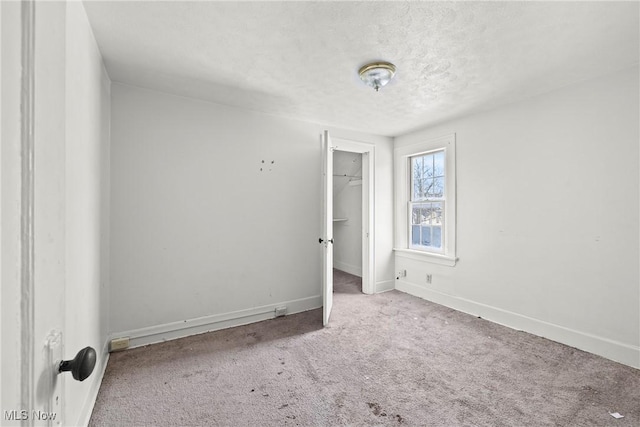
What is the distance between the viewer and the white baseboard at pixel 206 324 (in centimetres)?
268

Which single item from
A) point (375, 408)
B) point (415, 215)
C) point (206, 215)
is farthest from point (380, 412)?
point (415, 215)

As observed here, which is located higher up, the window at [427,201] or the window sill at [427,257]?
the window at [427,201]

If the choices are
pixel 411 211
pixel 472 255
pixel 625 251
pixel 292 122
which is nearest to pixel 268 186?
pixel 292 122

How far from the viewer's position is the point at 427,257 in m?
4.00

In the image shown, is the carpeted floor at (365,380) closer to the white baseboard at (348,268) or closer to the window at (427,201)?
the window at (427,201)

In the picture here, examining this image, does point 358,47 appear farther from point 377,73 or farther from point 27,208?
point 27,208

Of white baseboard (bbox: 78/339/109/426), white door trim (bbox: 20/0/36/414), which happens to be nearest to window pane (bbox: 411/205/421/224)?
white baseboard (bbox: 78/339/109/426)

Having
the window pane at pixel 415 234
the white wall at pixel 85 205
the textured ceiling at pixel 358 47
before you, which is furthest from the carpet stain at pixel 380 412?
the window pane at pixel 415 234

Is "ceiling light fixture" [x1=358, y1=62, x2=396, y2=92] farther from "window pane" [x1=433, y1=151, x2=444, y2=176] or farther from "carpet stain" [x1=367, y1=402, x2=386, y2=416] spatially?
"carpet stain" [x1=367, y1=402, x2=386, y2=416]

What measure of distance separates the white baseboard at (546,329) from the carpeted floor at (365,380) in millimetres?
96

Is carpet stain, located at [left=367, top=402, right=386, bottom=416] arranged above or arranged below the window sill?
below

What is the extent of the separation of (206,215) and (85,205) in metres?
1.29

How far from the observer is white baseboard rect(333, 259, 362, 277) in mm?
5352

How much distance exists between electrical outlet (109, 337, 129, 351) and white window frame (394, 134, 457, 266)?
348 cm
